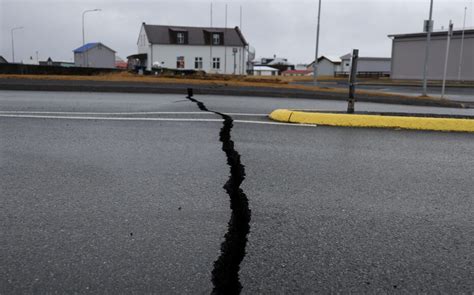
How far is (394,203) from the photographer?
3.27 meters

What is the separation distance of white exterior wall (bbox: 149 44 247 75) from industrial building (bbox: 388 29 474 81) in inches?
865

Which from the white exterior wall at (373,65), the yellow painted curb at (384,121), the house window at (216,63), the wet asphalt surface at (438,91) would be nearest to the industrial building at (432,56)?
the wet asphalt surface at (438,91)

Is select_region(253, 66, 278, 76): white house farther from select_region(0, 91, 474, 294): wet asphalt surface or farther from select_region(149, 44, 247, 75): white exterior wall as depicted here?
select_region(0, 91, 474, 294): wet asphalt surface

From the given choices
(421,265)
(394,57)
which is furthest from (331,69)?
(421,265)

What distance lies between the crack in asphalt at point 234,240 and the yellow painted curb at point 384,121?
321 centimetres

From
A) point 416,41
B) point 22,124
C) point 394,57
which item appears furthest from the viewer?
point 394,57

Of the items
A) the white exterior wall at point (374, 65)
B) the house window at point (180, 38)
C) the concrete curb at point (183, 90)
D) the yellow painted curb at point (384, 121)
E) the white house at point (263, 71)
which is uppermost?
the house window at point (180, 38)

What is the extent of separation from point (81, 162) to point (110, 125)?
2.37 metres

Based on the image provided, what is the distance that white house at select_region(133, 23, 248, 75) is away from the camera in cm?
5941

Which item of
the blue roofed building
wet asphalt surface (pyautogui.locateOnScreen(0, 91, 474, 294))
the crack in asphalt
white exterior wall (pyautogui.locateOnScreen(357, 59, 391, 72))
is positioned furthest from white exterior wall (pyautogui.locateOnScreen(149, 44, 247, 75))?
the crack in asphalt

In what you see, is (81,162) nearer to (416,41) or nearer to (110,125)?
(110,125)

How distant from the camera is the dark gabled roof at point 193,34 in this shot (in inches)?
2339

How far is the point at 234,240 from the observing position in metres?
2.56

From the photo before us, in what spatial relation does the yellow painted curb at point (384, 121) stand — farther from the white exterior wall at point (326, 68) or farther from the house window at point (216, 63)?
the white exterior wall at point (326, 68)
